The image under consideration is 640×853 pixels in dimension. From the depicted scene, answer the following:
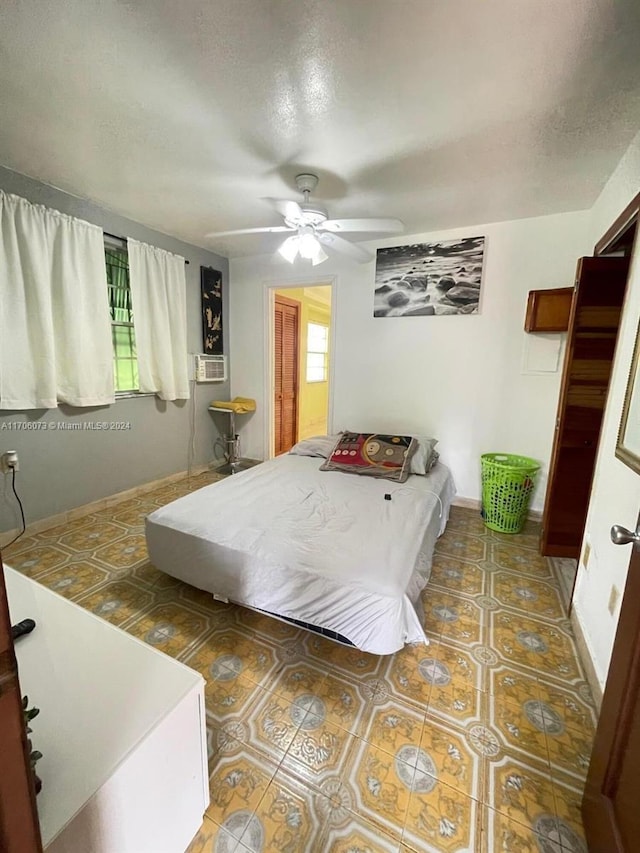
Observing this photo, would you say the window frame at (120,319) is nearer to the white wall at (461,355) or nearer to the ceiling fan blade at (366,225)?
the white wall at (461,355)

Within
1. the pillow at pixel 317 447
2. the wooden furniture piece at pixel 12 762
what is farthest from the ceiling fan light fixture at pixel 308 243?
the wooden furniture piece at pixel 12 762

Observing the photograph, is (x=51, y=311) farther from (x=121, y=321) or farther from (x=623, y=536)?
(x=623, y=536)

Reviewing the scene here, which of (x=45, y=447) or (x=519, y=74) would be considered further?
(x=45, y=447)

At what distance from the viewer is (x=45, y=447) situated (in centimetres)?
268

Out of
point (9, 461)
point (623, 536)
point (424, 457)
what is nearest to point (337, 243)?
point (424, 457)

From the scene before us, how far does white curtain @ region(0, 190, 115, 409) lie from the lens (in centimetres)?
235

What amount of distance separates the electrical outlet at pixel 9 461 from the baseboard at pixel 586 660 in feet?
10.8

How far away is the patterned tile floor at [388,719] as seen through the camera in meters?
1.06

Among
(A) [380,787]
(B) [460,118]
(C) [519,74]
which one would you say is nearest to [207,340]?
(B) [460,118]

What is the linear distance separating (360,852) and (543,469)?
2833mm

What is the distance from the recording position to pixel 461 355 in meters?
3.24

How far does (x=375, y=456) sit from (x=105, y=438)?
234 centimetres

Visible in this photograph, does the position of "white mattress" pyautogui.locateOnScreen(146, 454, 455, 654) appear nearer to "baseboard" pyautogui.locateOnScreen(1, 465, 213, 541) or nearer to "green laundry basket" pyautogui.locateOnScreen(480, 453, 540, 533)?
"green laundry basket" pyautogui.locateOnScreen(480, 453, 540, 533)

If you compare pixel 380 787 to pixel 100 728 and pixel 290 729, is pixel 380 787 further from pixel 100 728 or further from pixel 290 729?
pixel 100 728
